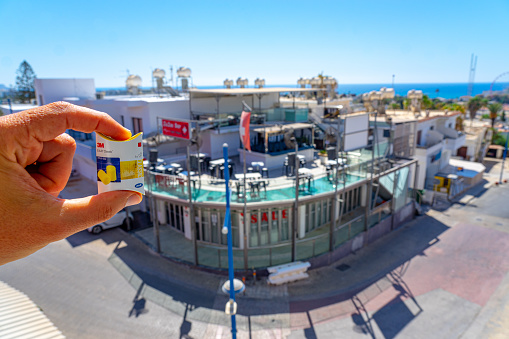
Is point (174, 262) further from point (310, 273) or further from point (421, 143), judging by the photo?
point (421, 143)

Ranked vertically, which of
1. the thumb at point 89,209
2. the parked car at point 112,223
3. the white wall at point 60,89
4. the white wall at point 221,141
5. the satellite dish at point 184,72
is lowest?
the parked car at point 112,223

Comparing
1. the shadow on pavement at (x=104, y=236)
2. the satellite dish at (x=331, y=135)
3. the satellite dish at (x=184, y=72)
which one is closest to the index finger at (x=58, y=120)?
the shadow on pavement at (x=104, y=236)

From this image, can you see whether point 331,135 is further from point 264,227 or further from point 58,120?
point 58,120

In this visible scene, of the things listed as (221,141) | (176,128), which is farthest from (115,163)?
(221,141)

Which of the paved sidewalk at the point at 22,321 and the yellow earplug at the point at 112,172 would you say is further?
the paved sidewalk at the point at 22,321

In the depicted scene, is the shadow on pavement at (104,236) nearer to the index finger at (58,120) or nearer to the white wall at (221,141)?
the white wall at (221,141)

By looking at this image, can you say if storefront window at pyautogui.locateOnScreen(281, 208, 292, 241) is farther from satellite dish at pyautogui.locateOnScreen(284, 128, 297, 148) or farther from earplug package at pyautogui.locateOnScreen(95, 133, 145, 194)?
earplug package at pyautogui.locateOnScreen(95, 133, 145, 194)
